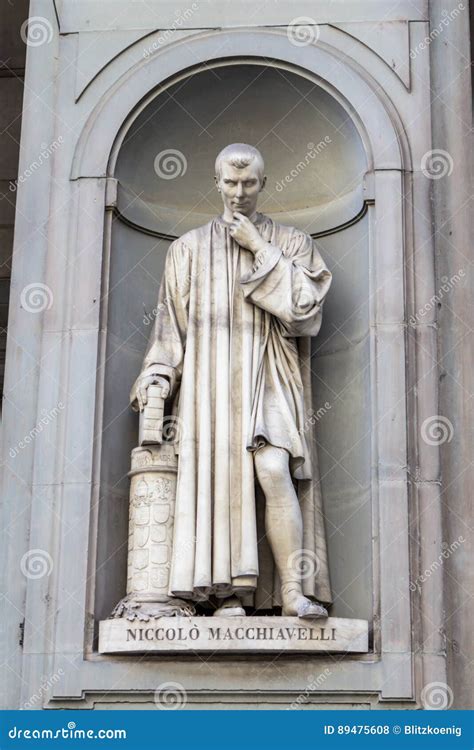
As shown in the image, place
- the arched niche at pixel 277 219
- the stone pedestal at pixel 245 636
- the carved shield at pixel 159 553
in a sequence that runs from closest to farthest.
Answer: the stone pedestal at pixel 245 636 < the carved shield at pixel 159 553 < the arched niche at pixel 277 219

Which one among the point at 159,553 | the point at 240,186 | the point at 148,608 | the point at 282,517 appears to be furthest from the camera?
the point at 240,186

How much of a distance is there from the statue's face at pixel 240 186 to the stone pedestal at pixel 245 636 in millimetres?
2963

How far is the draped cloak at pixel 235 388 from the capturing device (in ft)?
38.1

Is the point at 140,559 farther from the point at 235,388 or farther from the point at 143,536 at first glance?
the point at 235,388

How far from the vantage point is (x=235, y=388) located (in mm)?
12008

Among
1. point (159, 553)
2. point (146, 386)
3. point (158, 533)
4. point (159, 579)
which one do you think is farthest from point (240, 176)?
point (159, 579)

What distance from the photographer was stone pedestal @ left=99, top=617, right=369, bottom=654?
1120cm

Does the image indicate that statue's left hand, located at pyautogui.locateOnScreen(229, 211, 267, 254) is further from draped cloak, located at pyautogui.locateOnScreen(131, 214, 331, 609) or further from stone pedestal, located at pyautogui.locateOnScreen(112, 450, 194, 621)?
stone pedestal, located at pyautogui.locateOnScreen(112, 450, 194, 621)

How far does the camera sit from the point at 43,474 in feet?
39.3

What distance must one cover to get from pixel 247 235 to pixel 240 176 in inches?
16.4

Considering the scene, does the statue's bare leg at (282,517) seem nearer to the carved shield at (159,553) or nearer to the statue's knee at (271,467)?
the statue's knee at (271,467)

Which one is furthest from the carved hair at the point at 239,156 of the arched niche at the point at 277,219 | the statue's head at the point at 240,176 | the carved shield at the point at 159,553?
the carved shield at the point at 159,553

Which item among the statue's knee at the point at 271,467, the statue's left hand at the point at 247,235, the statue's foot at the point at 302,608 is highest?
the statue's left hand at the point at 247,235
